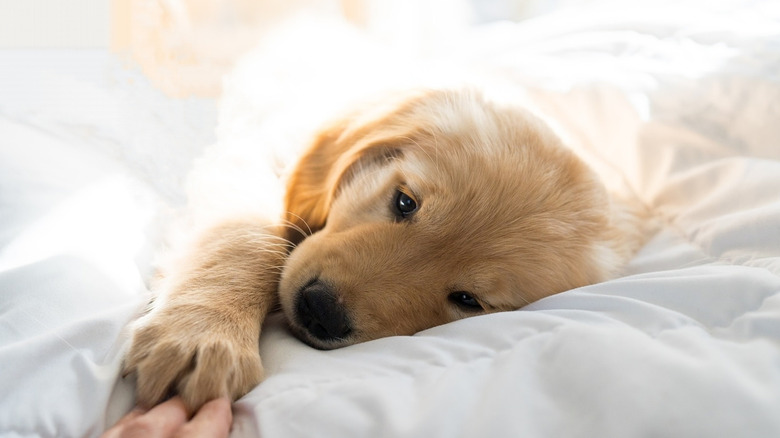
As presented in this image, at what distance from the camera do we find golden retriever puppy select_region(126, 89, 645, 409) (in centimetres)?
134

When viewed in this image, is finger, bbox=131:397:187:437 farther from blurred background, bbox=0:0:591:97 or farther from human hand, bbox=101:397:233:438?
blurred background, bbox=0:0:591:97

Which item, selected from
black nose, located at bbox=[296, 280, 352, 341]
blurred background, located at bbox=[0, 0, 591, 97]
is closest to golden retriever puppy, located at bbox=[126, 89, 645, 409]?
black nose, located at bbox=[296, 280, 352, 341]

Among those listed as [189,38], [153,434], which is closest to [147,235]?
[153,434]

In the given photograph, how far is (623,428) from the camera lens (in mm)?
930

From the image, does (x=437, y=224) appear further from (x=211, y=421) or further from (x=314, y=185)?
(x=211, y=421)

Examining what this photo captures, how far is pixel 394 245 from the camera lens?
1.58 metres

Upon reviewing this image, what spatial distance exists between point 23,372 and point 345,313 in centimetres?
66

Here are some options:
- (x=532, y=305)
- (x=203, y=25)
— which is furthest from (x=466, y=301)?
(x=203, y=25)

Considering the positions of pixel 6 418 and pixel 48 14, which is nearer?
pixel 6 418

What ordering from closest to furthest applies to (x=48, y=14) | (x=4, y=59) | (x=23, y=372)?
1. (x=23, y=372)
2. (x=4, y=59)
3. (x=48, y=14)

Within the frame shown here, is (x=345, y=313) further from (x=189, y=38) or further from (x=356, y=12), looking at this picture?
(x=356, y=12)

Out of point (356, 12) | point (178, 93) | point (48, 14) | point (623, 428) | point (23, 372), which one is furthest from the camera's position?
point (356, 12)

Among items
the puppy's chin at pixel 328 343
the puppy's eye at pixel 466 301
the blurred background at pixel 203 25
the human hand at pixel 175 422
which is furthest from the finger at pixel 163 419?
the blurred background at pixel 203 25

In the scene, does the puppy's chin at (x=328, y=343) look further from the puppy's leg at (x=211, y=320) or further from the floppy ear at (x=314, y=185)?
the floppy ear at (x=314, y=185)
